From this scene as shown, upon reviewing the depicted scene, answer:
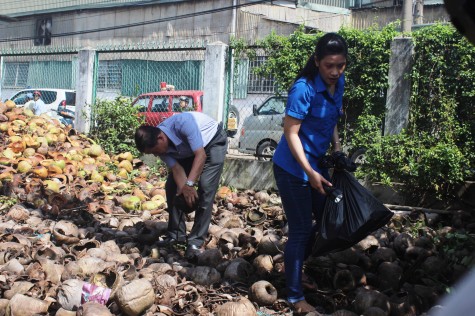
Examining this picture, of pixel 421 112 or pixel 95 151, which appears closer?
pixel 421 112

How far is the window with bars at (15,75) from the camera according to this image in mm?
15421

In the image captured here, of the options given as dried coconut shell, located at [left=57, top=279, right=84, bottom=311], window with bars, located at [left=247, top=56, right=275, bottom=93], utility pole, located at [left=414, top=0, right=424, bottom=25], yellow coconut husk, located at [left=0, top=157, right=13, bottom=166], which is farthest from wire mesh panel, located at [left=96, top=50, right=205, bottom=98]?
utility pole, located at [left=414, top=0, right=424, bottom=25]

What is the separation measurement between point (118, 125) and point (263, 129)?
8.34 feet

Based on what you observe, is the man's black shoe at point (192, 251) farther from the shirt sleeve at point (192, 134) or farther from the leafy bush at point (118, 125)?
the leafy bush at point (118, 125)

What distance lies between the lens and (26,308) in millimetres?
4629

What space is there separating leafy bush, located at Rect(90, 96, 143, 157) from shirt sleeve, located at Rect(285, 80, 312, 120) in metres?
6.95

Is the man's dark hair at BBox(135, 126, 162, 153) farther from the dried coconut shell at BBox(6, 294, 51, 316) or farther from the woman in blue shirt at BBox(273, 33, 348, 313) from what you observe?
the dried coconut shell at BBox(6, 294, 51, 316)

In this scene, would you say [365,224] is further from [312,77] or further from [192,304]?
[192,304]

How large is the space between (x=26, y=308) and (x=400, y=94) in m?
5.57

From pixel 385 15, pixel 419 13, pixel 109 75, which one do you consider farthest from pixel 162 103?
pixel 385 15

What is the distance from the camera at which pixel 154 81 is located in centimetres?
1264

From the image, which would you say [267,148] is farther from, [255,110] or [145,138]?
[145,138]

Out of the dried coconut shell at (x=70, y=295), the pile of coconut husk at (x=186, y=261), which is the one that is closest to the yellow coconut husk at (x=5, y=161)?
the pile of coconut husk at (x=186, y=261)

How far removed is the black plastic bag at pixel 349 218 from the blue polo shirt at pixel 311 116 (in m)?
0.31
